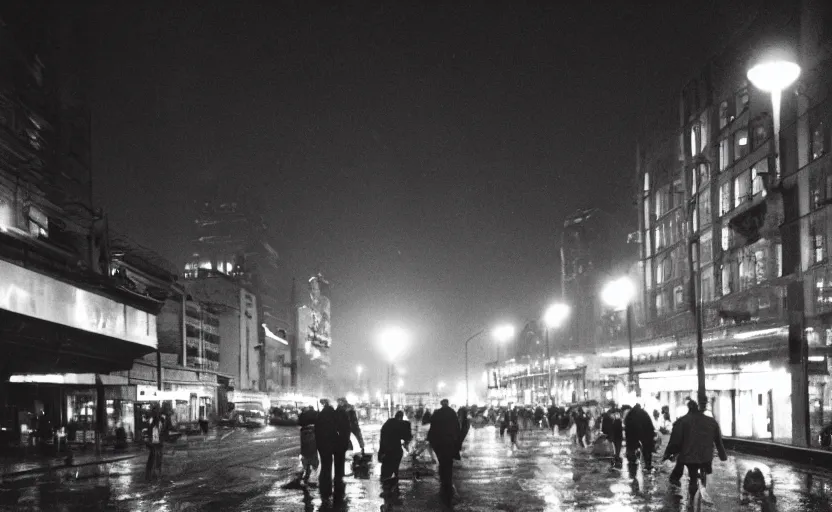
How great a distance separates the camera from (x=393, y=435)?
20031 millimetres

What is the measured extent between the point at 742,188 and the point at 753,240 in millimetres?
4979

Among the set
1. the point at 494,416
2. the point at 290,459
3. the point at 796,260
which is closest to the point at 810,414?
the point at 796,260

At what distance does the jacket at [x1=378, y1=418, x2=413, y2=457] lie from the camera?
20.0 m

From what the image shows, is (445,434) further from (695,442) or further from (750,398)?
(750,398)

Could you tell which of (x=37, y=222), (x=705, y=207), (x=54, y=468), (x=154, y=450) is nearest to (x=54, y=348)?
(x=54, y=468)

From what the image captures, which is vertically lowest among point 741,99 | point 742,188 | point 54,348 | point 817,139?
point 54,348

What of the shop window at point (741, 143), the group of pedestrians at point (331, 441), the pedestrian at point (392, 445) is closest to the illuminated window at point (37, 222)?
the pedestrian at point (392, 445)

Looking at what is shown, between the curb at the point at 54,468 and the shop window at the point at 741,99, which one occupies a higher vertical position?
the shop window at the point at 741,99

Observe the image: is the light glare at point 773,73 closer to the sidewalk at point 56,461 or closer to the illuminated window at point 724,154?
the sidewalk at point 56,461

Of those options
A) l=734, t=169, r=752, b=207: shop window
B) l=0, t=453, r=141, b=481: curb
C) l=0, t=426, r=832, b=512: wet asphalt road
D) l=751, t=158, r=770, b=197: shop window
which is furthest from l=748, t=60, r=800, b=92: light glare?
l=734, t=169, r=752, b=207: shop window

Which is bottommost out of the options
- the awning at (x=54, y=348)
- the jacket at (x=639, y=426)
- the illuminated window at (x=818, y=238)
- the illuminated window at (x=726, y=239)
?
the jacket at (x=639, y=426)

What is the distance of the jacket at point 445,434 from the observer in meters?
Answer: 18.8

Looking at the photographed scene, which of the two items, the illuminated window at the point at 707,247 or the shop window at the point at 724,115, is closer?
the shop window at the point at 724,115

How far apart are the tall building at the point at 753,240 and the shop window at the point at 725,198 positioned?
141 mm
